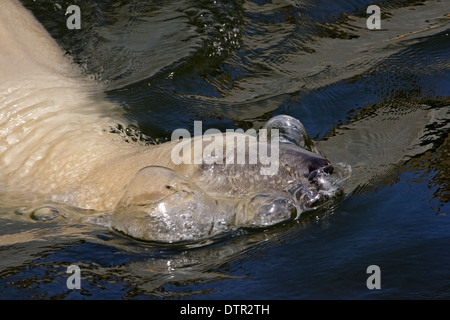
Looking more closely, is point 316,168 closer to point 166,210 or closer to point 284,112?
point 166,210

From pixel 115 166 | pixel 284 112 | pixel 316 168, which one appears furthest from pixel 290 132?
pixel 115 166

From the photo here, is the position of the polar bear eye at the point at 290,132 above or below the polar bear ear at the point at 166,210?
above

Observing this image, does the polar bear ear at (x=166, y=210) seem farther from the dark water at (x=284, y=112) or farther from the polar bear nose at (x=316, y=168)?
the polar bear nose at (x=316, y=168)

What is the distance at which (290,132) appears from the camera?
3.90m

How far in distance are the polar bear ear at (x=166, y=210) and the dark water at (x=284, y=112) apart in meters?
0.08

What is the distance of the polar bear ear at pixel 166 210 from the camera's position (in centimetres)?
317

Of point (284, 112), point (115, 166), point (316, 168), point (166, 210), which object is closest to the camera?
point (166, 210)

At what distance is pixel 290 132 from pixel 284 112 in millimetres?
832

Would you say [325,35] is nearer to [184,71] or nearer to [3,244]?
[184,71]

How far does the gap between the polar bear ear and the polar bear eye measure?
0.76 m

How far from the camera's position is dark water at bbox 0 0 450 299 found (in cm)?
274

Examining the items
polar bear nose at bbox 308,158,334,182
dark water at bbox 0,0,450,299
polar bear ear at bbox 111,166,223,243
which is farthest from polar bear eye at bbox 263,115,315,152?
polar bear ear at bbox 111,166,223,243

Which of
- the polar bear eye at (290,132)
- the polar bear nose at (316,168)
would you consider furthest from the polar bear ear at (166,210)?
the polar bear eye at (290,132)

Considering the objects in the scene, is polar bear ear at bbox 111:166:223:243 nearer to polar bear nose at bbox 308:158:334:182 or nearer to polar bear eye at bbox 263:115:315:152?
polar bear nose at bbox 308:158:334:182
